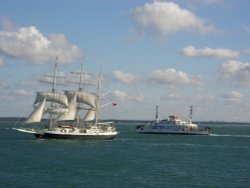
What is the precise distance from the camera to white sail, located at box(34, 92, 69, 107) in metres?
141

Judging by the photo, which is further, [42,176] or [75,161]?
[75,161]

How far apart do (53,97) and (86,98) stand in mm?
8994

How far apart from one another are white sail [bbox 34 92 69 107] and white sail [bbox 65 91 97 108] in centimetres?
231

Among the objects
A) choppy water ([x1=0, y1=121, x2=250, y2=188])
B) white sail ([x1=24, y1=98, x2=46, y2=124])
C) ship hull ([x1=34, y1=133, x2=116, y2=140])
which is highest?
white sail ([x1=24, y1=98, x2=46, y2=124])

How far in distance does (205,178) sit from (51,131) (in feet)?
234

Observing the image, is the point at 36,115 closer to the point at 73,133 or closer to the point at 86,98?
the point at 73,133

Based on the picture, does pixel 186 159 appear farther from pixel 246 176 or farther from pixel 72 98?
pixel 72 98

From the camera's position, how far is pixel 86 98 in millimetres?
146250

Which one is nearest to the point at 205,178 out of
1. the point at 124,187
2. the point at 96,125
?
the point at 124,187

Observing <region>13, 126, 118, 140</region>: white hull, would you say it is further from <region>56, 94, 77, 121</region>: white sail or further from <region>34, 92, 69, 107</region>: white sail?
<region>34, 92, 69, 107</region>: white sail

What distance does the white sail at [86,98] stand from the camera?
479 ft

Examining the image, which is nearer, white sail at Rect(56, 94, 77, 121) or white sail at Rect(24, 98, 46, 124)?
white sail at Rect(24, 98, 46, 124)

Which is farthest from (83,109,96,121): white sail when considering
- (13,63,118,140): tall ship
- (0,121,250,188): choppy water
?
(0,121,250,188): choppy water

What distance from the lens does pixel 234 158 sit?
89.5 metres
